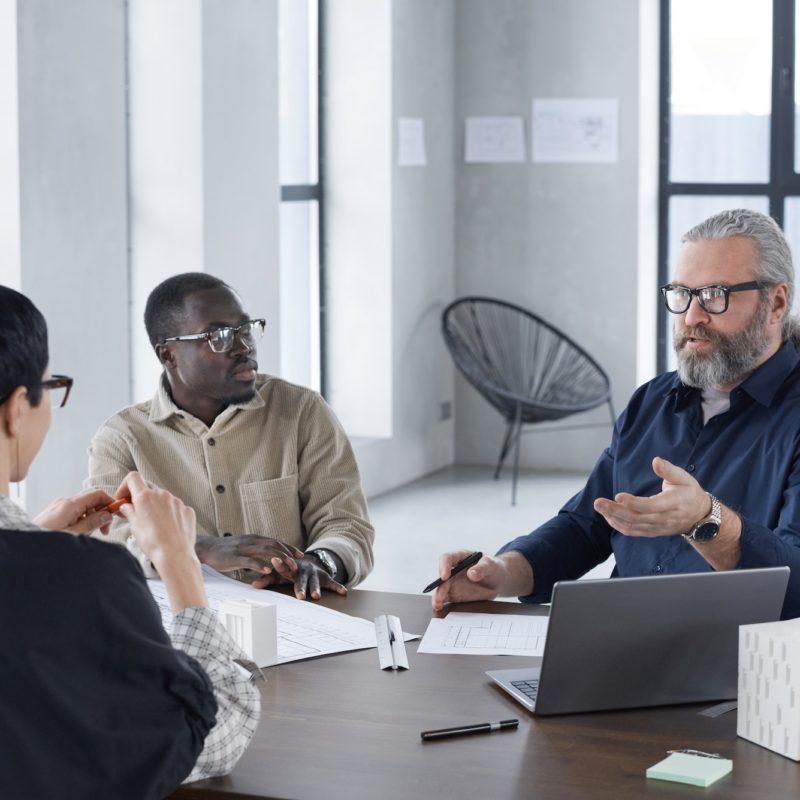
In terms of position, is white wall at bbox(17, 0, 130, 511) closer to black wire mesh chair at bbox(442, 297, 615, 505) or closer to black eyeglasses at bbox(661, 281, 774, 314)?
black eyeglasses at bbox(661, 281, 774, 314)

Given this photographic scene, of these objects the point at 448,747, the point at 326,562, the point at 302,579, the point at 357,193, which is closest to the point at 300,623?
the point at 302,579

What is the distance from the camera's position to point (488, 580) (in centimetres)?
241

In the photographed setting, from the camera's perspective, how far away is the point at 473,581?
239cm

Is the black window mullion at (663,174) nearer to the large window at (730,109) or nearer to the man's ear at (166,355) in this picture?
the large window at (730,109)

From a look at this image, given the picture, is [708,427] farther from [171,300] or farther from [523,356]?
[523,356]

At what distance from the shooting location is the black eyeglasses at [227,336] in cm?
287

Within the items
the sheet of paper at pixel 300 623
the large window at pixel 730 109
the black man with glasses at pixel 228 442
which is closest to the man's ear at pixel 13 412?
the sheet of paper at pixel 300 623

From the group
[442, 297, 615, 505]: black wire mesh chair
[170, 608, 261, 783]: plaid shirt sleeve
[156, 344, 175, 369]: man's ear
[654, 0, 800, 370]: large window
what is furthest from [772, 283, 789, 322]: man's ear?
[654, 0, 800, 370]: large window

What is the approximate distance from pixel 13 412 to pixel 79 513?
44 cm

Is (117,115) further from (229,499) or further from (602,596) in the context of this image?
(602,596)

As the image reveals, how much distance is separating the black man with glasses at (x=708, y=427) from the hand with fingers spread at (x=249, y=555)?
0.33 metres

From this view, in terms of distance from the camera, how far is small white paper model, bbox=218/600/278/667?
6.67ft

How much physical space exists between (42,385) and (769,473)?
1.34 m

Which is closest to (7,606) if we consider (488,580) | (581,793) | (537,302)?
(581,793)
